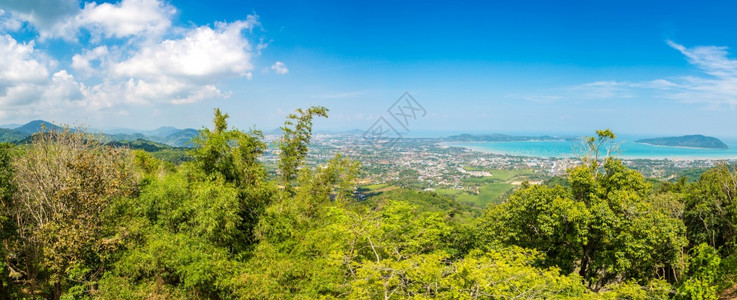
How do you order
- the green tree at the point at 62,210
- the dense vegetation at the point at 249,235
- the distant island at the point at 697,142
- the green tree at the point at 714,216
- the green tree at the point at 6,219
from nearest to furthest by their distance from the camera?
the dense vegetation at the point at 249,235 < the green tree at the point at 62,210 < the green tree at the point at 6,219 < the green tree at the point at 714,216 < the distant island at the point at 697,142

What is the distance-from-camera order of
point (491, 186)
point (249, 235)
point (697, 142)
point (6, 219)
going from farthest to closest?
point (697, 142), point (491, 186), point (249, 235), point (6, 219)

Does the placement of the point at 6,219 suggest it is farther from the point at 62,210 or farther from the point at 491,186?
the point at 491,186

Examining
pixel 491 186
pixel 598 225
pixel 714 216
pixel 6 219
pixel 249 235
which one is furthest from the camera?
pixel 491 186

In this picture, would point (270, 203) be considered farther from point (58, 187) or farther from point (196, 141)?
point (58, 187)

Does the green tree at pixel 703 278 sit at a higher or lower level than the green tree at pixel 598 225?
lower

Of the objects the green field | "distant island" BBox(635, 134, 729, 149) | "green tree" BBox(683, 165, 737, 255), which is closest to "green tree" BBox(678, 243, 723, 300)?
"green tree" BBox(683, 165, 737, 255)

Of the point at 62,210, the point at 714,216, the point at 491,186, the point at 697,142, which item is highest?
the point at 697,142

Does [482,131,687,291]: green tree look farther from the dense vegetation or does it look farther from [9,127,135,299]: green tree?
[9,127,135,299]: green tree

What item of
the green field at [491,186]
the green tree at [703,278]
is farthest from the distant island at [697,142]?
the green tree at [703,278]

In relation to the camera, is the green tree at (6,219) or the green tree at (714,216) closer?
the green tree at (6,219)

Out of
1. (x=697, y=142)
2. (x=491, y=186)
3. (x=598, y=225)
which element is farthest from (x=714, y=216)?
(x=697, y=142)

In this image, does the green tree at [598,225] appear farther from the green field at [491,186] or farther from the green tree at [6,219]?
the green field at [491,186]
